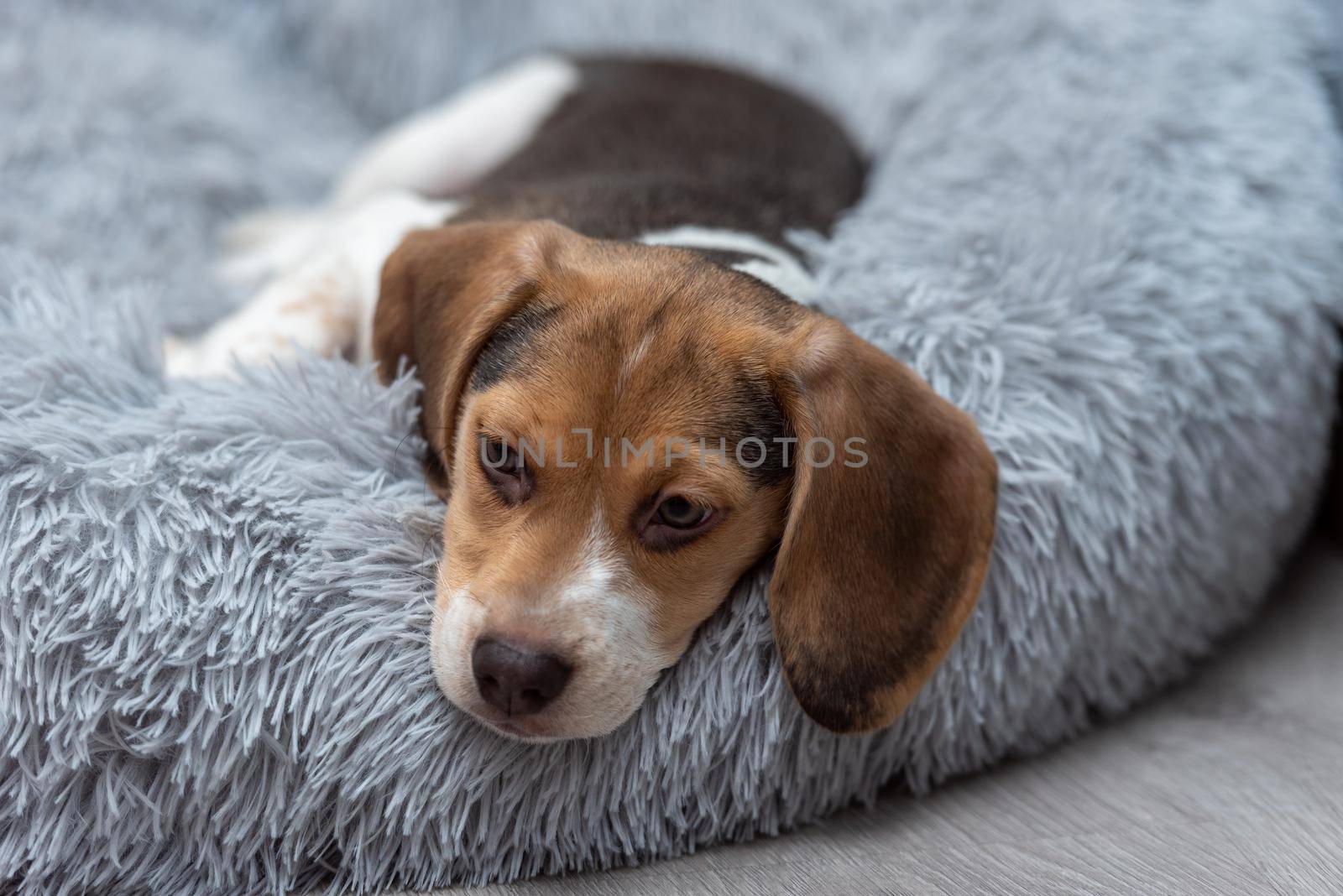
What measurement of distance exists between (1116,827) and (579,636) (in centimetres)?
96

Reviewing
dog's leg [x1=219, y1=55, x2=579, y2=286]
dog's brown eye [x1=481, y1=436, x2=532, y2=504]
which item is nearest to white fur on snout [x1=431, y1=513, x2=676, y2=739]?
dog's brown eye [x1=481, y1=436, x2=532, y2=504]

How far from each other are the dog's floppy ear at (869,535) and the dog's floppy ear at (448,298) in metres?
0.50

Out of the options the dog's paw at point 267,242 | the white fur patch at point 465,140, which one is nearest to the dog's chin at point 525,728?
the dog's paw at point 267,242

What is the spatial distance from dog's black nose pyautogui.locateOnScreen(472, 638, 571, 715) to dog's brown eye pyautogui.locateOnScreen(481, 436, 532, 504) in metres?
0.26

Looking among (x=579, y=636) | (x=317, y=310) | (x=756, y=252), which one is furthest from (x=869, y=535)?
(x=317, y=310)

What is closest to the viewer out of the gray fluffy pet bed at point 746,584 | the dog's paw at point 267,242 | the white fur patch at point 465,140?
the gray fluffy pet bed at point 746,584

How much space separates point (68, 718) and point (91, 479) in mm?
376

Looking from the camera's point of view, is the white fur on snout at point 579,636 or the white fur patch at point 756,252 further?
the white fur patch at point 756,252

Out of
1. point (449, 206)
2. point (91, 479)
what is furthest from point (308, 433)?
point (449, 206)

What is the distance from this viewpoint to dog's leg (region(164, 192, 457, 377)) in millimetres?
2314

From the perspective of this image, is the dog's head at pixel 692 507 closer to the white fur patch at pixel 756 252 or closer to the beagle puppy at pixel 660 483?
the beagle puppy at pixel 660 483

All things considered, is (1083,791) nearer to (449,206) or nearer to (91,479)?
(91,479)

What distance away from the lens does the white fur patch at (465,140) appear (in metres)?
3.46

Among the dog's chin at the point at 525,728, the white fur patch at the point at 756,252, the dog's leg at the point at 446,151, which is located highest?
the white fur patch at the point at 756,252
